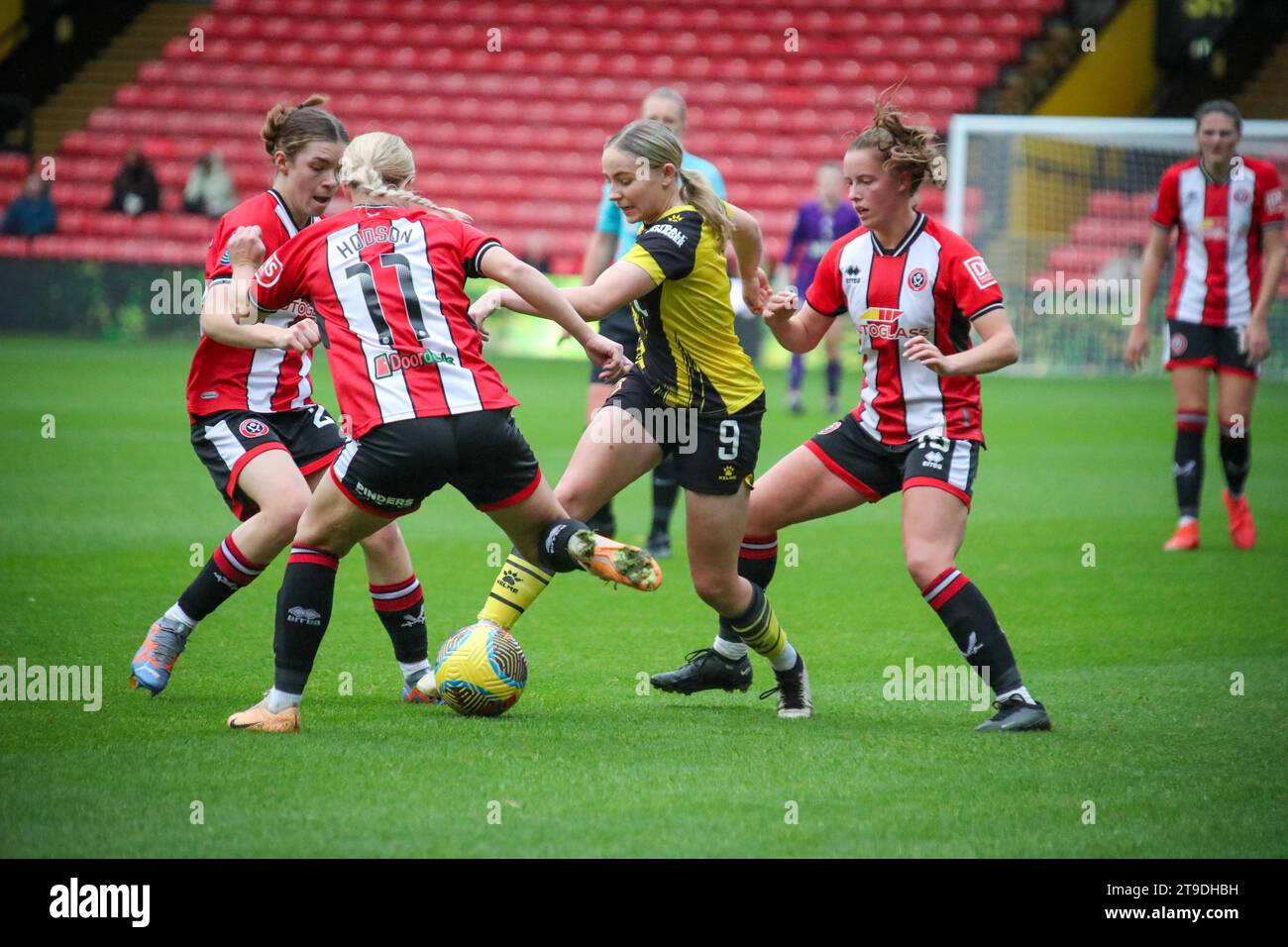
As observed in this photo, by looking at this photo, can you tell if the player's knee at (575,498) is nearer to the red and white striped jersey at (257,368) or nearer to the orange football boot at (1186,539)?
the red and white striped jersey at (257,368)

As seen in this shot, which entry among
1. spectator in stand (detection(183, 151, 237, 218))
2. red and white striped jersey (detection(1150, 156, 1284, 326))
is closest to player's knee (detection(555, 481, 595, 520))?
red and white striped jersey (detection(1150, 156, 1284, 326))

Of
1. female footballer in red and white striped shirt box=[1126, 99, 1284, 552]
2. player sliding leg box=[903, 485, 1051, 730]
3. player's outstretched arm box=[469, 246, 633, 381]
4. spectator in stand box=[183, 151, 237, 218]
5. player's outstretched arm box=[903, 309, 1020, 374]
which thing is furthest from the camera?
spectator in stand box=[183, 151, 237, 218]

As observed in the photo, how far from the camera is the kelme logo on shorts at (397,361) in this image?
16.0 ft

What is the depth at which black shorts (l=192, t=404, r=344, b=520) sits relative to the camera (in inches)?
226

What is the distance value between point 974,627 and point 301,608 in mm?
2155

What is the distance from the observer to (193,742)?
498 cm

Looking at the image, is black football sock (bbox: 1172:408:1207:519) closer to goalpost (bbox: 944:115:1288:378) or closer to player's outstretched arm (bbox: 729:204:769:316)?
player's outstretched arm (bbox: 729:204:769:316)

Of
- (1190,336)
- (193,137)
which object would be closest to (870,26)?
(193,137)

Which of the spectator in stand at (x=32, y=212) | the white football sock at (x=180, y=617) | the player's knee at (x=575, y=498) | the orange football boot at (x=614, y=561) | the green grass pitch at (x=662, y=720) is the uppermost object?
the spectator in stand at (x=32, y=212)

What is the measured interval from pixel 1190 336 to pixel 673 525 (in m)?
3.34

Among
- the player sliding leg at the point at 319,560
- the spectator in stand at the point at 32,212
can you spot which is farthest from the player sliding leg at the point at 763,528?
the spectator in stand at the point at 32,212

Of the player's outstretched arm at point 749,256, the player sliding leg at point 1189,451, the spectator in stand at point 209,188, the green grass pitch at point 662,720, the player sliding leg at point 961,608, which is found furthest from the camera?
the spectator in stand at point 209,188

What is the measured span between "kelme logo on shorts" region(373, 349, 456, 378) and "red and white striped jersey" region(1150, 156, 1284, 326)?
6077mm

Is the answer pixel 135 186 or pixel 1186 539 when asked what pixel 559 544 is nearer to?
pixel 1186 539
